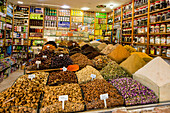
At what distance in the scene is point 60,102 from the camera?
1.15 m

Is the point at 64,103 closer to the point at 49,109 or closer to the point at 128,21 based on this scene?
the point at 49,109

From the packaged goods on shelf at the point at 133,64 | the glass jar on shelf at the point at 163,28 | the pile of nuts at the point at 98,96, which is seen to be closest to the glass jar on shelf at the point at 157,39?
the glass jar on shelf at the point at 163,28

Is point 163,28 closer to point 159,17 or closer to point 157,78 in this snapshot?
point 159,17

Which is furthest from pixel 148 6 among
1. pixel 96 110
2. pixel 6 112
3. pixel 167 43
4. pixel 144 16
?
pixel 6 112

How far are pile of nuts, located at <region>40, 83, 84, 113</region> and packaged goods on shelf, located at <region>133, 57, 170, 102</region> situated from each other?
2.48 ft

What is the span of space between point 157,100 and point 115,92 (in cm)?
40

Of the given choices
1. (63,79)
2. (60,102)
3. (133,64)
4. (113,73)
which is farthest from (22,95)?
(133,64)

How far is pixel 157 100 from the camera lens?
133 centimetres

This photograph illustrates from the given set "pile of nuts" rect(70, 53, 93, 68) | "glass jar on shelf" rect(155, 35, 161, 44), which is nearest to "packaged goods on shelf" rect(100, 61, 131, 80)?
"pile of nuts" rect(70, 53, 93, 68)

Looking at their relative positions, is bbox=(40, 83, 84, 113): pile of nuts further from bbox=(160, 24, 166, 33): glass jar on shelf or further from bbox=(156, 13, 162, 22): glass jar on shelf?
bbox=(156, 13, 162, 22): glass jar on shelf

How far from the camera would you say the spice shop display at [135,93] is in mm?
1266

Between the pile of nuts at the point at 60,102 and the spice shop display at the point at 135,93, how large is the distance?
17.5 inches

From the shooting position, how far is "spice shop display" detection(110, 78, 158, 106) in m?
1.27

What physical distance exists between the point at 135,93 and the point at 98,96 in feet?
1.30
